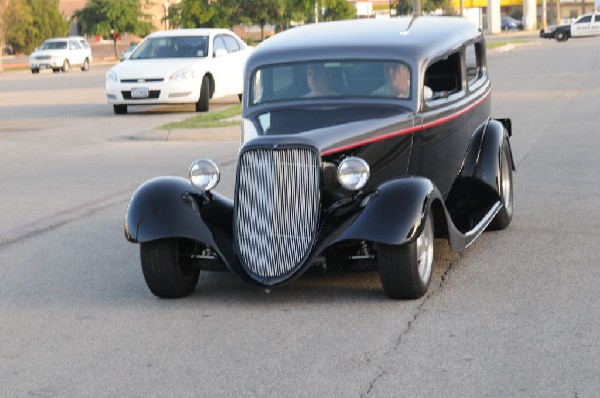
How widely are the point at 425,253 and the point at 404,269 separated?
17.4 inches

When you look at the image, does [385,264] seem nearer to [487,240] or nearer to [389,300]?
[389,300]

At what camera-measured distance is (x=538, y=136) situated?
17.8 metres

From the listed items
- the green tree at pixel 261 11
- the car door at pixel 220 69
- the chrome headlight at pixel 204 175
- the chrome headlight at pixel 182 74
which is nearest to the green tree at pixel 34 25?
the green tree at pixel 261 11

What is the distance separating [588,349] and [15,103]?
88.4ft

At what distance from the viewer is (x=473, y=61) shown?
10.6 metres

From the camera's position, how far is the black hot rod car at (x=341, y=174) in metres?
7.54

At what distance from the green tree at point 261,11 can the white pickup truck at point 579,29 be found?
55.3 feet

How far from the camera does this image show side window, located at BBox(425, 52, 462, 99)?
9477 mm

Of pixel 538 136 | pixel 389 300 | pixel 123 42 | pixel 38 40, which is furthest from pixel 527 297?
pixel 123 42

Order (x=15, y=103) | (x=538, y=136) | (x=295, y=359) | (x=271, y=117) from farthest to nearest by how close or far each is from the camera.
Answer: (x=15, y=103) → (x=538, y=136) → (x=271, y=117) → (x=295, y=359)

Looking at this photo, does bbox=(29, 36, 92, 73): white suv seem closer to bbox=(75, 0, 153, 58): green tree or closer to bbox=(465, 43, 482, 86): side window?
bbox=(75, 0, 153, 58): green tree

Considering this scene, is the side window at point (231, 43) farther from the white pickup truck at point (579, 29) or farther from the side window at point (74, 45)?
the white pickup truck at point (579, 29)

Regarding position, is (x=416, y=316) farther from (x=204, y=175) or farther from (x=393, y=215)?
(x=204, y=175)

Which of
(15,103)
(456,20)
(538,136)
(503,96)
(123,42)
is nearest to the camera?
(456,20)
